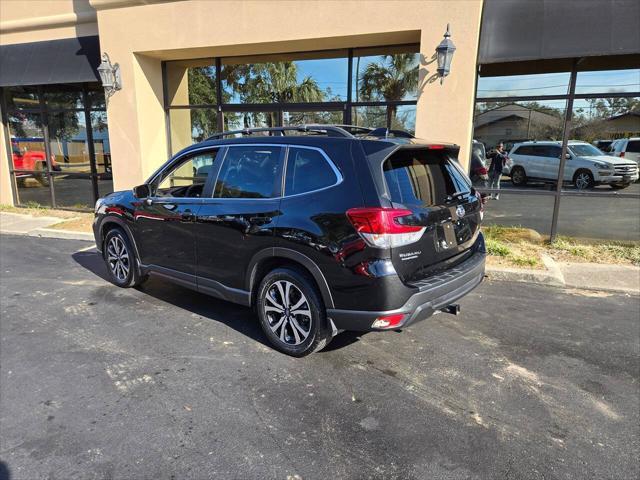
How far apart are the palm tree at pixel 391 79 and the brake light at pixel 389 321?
6.10 metres

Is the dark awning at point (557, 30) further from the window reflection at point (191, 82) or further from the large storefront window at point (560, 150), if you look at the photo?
the window reflection at point (191, 82)

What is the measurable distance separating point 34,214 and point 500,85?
10.9 metres

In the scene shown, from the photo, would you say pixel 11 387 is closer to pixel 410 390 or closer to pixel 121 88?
pixel 410 390

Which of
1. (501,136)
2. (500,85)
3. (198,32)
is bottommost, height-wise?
(501,136)

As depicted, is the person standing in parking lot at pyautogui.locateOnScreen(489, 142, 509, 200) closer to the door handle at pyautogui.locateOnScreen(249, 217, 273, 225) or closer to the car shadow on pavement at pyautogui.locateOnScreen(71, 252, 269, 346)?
the car shadow on pavement at pyautogui.locateOnScreen(71, 252, 269, 346)

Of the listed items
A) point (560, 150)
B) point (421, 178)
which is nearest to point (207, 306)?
point (421, 178)

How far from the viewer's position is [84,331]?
4.38 meters

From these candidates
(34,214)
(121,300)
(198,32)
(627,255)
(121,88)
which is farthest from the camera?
(34,214)

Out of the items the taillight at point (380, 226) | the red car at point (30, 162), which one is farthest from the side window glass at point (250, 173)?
the red car at point (30, 162)

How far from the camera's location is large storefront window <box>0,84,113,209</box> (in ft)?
35.2

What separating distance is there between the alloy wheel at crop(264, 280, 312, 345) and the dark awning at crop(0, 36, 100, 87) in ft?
26.5

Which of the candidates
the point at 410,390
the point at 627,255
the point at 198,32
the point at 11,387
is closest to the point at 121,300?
the point at 11,387

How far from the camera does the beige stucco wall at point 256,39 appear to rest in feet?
23.5

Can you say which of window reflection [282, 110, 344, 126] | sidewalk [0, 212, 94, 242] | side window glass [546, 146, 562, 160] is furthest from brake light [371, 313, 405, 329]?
sidewalk [0, 212, 94, 242]
